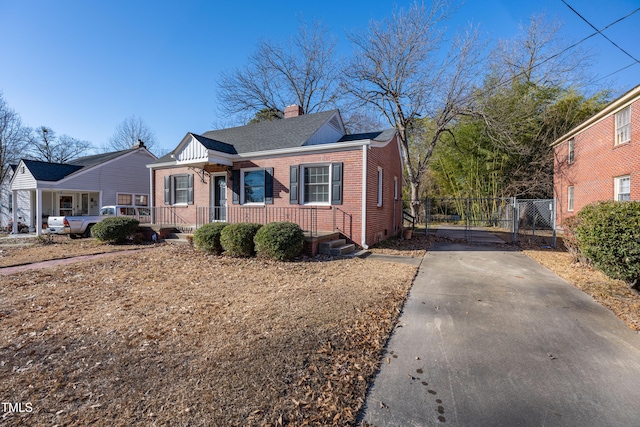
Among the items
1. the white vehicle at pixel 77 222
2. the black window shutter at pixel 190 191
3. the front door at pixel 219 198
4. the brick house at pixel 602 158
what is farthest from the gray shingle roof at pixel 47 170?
the brick house at pixel 602 158

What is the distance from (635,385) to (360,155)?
23.5 feet

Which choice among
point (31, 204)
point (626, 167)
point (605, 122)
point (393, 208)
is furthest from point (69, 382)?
point (31, 204)

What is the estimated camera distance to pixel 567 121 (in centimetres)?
1725

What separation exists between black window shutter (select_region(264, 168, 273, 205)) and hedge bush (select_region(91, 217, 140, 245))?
5189 millimetres

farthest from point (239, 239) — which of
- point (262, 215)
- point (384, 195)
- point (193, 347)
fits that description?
point (384, 195)

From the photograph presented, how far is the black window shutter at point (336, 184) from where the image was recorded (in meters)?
8.81

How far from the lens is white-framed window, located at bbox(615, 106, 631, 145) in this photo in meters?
10.9

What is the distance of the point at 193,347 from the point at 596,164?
699 inches

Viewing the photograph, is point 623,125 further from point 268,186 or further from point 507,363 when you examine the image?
point 507,363

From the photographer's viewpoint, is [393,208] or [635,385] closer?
[635,385]

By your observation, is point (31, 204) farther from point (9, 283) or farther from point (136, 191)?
point (9, 283)

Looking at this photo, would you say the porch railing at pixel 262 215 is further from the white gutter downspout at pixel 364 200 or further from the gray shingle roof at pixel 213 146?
the gray shingle roof at pixel 213 146

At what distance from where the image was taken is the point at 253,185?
1048 centimetres

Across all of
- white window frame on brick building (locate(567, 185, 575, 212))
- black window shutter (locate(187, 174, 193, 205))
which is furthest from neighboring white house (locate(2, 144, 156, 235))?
white window frame on brick building (locate(567, 185, 575, 212))
